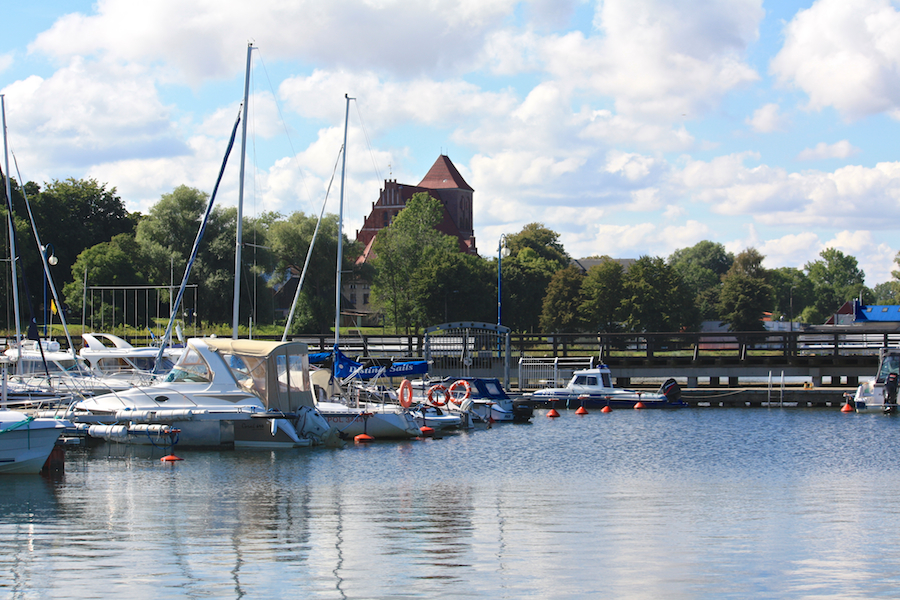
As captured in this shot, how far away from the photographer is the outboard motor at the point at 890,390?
41.7m

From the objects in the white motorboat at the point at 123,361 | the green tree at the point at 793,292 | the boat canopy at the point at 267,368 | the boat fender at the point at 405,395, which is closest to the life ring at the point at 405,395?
the boat fender at the point at 405,395

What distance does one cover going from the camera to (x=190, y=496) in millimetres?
19766

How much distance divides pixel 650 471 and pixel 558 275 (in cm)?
7594

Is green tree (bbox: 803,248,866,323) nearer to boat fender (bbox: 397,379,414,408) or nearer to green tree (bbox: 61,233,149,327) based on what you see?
green tree (bbox: 61,233,149,327)

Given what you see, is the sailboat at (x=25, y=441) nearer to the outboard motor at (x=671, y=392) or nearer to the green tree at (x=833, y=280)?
the outboard motor at (x=671, y=392)

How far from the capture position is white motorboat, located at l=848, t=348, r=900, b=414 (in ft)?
137

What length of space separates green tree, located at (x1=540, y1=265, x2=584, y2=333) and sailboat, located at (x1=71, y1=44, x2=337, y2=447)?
6907cm

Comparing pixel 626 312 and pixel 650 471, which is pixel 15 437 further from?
pixel 626 312

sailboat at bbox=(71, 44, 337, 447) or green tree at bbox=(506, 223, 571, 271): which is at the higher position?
green tree at bbox=(506, 223, 571, 271)

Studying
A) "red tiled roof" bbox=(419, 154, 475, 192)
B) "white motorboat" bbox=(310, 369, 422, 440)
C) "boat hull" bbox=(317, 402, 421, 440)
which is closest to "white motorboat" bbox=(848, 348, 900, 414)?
"white motorboat" bbox=(310, 369, 422, 440)

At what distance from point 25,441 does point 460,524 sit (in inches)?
435

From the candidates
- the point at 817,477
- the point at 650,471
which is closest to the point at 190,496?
the point at 650,471

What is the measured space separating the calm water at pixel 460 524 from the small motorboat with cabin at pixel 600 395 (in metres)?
14.1

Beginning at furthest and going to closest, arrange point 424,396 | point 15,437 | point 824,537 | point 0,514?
point 424,396 → point 15,437 → point 0,514 → point 824,537
